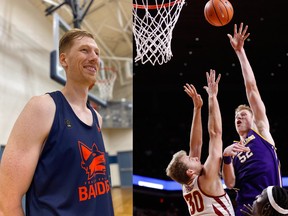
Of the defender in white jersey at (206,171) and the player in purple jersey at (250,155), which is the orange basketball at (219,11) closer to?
the player in purple jersey at (250,155)

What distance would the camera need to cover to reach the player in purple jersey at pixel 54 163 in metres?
1.00

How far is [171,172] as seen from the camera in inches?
112

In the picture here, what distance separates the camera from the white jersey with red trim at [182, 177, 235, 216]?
8.79 ft

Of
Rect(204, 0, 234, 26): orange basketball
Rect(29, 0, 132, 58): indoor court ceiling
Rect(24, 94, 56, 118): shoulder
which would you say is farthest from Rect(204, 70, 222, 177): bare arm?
Rect(29, 0, 132, 58): indoor court ceiling

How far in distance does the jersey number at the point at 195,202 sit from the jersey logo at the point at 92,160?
175 cm

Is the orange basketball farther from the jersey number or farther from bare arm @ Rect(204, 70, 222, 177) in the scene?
the jersey number

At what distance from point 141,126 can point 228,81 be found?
1.04 metres

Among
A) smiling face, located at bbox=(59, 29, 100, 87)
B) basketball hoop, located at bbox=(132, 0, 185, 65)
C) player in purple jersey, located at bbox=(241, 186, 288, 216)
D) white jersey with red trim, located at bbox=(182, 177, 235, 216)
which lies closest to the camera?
smiling face, located at bbox=(59, 29, 100, 87)

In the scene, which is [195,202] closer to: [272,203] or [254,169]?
[254,169]

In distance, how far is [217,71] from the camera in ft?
9.98

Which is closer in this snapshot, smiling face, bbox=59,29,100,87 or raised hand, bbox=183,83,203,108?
smiling face, bbox=59,29,100,87

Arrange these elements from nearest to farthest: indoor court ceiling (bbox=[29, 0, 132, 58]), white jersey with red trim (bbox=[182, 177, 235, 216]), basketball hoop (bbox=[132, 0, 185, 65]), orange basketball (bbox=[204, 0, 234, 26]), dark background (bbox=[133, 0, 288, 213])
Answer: white jersey with red trim (bbox=[182, 177, 235, 216])
orange basketball (bbox=[204, 0, 234, 26])
dark background (bbox=[133, 0, 288, 213])
basketball hoop (bbox=[132, 0, 185, 65])
indoor court ceiling (bbox=[29, 0, 132, 58])

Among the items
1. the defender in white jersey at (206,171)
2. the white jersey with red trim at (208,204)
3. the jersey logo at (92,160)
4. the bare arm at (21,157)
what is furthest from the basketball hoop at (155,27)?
the bare arm at (21,157)

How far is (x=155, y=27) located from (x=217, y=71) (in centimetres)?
73
